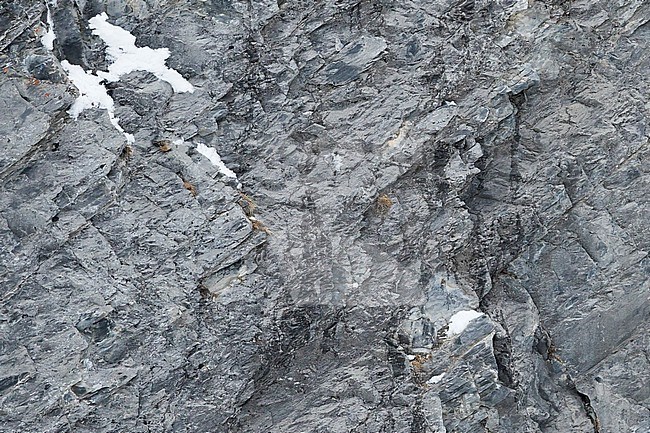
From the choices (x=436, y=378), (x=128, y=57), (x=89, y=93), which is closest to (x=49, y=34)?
(x=89, y=93)

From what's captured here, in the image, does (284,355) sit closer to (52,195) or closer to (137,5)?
(52,195)

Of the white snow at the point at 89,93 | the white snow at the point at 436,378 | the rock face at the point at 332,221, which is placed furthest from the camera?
the white snow at the point at 436,378

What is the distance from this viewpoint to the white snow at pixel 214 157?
13.4 metres

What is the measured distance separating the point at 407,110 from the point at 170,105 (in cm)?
414

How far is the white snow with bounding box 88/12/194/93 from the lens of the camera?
13078 mm

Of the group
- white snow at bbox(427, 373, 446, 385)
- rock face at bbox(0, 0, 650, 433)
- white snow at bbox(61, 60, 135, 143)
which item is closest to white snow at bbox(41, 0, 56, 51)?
rock face at bbox(0, 0, 650, 433)

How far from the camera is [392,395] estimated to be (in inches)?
544

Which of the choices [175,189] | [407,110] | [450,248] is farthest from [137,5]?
[450,248]

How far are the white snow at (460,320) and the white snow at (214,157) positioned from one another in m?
4.57

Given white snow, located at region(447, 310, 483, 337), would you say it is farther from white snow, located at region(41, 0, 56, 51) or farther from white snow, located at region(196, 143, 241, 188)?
white snow, located at region(41, 0, 56, 51)

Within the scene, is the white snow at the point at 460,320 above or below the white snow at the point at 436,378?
above

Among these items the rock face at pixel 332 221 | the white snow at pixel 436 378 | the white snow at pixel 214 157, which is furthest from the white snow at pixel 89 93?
the white snow at pixel 436 378

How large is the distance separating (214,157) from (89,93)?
2271mm

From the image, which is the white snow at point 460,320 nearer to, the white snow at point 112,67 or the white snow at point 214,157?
the white snow at point 214,157
